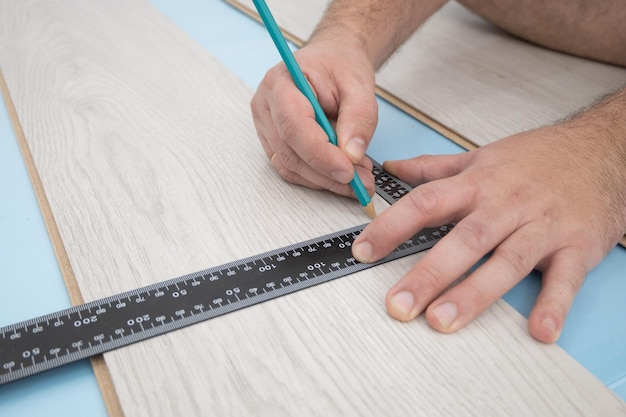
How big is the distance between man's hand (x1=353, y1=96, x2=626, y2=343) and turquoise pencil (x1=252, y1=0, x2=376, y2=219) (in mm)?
112

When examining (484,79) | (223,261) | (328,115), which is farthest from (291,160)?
(484,79)

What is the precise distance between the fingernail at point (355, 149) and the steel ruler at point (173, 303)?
12 centimetres

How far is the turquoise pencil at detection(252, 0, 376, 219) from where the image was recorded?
93 cm

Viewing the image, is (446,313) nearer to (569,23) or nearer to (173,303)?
(173,303)

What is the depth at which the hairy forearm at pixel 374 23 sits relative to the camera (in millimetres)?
1203

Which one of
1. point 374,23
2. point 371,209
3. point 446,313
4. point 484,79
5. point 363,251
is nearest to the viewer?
point 446,313

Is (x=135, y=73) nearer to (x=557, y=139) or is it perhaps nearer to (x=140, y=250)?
(x=140, y=250)

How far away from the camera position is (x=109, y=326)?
0.74 metres

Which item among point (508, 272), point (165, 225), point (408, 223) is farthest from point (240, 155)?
point (508, 272)

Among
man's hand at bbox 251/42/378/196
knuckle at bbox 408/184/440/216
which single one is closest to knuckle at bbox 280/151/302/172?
man's hand at bbox 251/42/378/196

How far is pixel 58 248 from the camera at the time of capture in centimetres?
91

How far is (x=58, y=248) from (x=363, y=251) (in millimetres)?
482

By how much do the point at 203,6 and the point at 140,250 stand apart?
135cm

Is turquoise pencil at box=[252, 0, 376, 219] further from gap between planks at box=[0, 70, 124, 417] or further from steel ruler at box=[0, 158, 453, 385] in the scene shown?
gap between planks at box=[0, 70, 124, 417]
